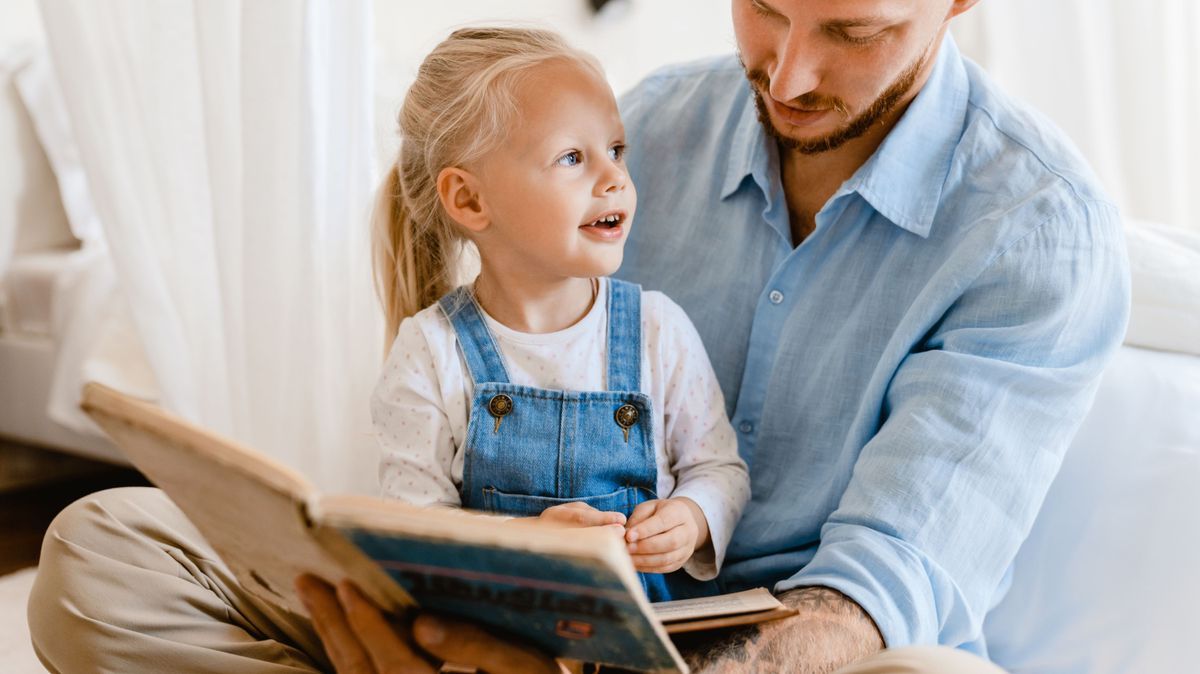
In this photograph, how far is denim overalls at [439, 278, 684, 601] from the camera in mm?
1210

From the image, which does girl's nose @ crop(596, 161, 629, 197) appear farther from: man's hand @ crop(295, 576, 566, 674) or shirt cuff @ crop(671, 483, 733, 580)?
man's hand @ crop(295, 576, 566, 674)

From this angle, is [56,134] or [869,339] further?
[56,134]

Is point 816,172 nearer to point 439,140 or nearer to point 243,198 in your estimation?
point 439,140

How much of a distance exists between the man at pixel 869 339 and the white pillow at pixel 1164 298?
0.26 meters

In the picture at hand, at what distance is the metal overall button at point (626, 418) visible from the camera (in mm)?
1232

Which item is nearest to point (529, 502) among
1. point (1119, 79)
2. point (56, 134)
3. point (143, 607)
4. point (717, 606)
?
point (717, 606)

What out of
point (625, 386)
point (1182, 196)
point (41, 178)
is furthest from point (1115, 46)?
point (41, 178)

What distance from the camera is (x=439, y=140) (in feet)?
4.15

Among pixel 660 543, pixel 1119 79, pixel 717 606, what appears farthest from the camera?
pixel 1119 79

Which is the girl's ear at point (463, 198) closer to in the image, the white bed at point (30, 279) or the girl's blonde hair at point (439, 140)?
the girl's blonde hair at point (439, 140)

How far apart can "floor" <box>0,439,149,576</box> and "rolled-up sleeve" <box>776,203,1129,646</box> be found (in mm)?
1717

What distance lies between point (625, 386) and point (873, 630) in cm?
36

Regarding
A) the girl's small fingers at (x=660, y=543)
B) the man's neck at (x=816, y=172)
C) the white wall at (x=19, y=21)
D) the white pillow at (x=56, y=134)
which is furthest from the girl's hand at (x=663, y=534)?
the white wall at (x=19, y=21)

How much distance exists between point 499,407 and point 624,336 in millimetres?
169
